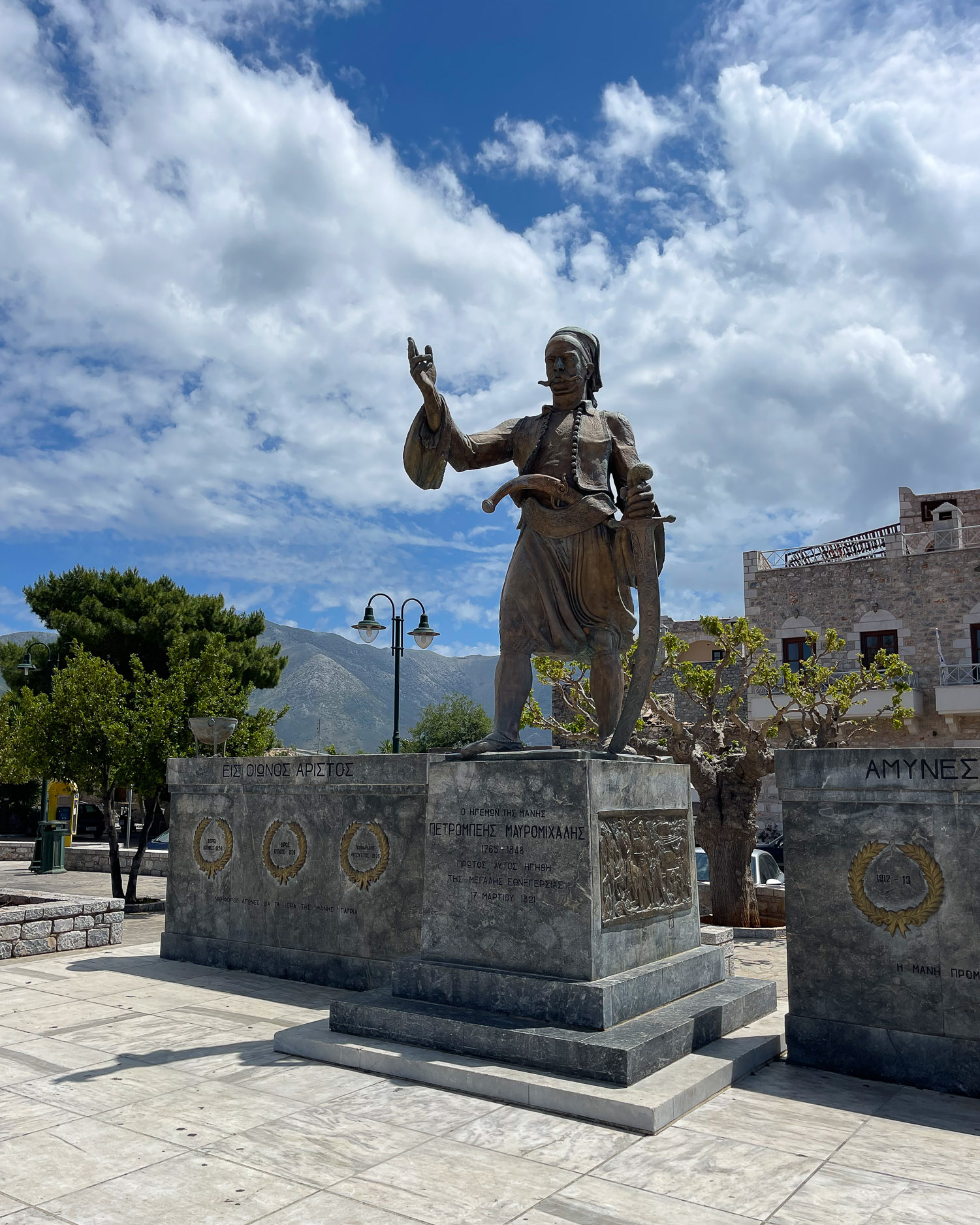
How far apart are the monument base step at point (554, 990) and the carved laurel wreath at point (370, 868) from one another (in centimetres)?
158

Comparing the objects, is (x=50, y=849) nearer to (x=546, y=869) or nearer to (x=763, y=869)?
(x=763, y=869)

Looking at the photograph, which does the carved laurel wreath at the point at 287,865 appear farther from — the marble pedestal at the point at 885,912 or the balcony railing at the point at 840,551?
the balcony railing at the point at 840,551

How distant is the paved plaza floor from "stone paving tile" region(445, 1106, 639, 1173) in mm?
11

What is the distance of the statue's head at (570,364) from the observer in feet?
20.7

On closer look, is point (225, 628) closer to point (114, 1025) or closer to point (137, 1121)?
point (114, 1025)

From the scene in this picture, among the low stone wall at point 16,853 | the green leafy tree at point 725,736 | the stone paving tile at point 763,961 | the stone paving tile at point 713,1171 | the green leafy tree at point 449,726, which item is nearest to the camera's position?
the stone paving tile at point 713,1171

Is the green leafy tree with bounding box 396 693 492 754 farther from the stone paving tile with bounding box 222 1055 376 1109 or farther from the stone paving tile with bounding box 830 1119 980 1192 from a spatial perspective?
the stone paving tile with bounding box 830 1119 980 1192

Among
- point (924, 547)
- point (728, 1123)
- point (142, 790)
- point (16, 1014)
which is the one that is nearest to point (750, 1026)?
point (728, 1123)

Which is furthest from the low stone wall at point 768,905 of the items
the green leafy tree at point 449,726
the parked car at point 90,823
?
the green leafy tree at point 449,726

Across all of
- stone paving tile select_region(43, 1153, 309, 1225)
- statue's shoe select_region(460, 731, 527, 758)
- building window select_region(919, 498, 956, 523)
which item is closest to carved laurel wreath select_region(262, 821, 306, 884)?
statue's shoe select_region(460, 731, 527, 758)

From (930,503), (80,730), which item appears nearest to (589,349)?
(80,730)

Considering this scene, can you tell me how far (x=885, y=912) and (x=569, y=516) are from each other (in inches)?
114

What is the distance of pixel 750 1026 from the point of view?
19.1ft

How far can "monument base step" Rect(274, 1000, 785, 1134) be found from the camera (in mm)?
4293
